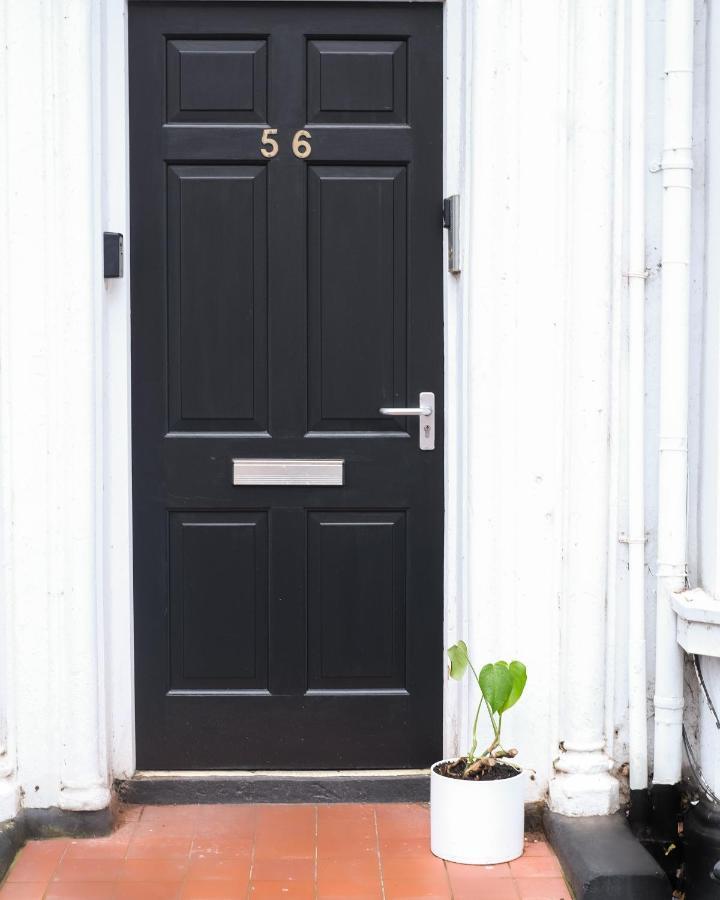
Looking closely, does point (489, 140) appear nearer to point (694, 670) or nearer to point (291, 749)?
point (694, 670)

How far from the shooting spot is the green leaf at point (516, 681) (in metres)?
3.35

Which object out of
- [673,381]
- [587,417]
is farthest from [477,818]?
[673,381]

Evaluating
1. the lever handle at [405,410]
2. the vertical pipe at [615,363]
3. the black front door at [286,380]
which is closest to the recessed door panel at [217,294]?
the black front door at [286,380]

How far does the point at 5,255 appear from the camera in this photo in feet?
11.5

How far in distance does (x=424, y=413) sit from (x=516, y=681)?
2.89 ft

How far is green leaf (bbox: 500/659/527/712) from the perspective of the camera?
3346 millimetres

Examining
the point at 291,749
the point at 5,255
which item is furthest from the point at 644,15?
the point at 291,749

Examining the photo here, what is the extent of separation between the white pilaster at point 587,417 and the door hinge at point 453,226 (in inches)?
13.2

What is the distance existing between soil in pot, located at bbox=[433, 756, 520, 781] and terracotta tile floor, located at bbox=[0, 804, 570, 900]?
0.78ft

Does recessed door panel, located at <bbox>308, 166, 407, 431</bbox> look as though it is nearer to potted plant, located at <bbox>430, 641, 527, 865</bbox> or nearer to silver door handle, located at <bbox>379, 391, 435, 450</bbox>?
silver door handle, located at <bbox>379, 391, 435, 450</bbox>

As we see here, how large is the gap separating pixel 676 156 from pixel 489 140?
52 centimetres

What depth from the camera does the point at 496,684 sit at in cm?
333

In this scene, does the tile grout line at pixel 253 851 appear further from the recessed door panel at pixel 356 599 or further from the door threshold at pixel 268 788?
the recessed door panel at pixel 356 599

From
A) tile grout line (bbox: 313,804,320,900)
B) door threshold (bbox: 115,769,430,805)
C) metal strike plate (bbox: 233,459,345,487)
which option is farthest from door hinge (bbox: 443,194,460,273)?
tile grout line (bbox: 313,804,320,900)
